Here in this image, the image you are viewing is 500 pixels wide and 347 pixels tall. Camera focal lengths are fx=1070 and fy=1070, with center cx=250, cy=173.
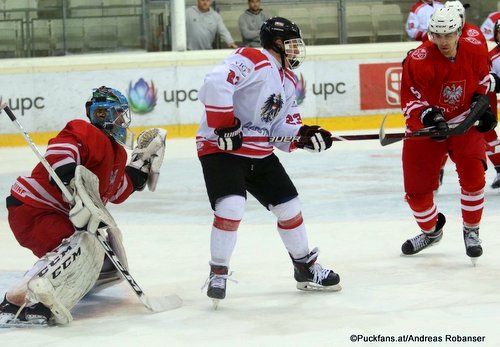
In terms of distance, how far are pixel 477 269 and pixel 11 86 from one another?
6468mm

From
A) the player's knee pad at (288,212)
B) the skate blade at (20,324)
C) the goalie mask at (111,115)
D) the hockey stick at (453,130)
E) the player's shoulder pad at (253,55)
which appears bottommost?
the skate blade at (20,324)

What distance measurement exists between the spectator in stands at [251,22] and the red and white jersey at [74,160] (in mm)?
7057

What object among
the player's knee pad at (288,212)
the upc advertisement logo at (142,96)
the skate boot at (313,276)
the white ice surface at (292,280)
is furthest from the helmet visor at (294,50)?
the upc advertisement logo at (142,96)

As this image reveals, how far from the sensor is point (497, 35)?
641cm

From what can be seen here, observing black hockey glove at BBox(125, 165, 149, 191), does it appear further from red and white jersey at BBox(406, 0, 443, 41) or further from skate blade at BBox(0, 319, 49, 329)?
red and white jersey at BBox(406, 0, 443, 41)

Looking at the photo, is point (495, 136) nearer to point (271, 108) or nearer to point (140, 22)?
point (271, 108)

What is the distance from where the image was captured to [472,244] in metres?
4.38

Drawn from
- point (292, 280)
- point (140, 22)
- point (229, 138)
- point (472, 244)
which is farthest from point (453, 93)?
point (140, 22)

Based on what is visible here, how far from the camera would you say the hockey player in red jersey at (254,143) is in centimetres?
375

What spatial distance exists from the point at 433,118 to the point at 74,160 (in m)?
1.52

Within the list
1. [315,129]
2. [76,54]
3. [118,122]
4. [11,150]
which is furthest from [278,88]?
[76,54]

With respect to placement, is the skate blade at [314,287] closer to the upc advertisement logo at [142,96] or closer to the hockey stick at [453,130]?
the hockey stick at [453,130]

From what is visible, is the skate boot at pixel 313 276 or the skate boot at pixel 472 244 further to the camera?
the skate boot at pixel 472 244

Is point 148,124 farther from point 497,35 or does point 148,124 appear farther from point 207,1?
point 497,35
